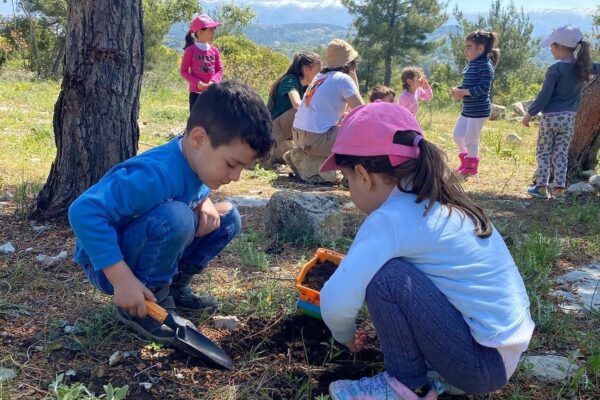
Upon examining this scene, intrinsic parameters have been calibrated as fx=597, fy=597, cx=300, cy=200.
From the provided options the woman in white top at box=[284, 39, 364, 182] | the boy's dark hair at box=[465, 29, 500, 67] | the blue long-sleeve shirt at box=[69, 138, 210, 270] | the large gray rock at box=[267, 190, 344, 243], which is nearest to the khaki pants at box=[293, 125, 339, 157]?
the woman in white top at box=[284, 39, 364, 182]

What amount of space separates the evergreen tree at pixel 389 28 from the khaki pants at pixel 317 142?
115 ft

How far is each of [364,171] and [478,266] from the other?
1.46 feet

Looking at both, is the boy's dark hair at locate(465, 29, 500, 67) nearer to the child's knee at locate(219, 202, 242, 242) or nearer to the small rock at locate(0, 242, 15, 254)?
the child's knee at locate(219, 202, 242, 242)

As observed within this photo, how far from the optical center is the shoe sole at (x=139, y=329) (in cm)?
217

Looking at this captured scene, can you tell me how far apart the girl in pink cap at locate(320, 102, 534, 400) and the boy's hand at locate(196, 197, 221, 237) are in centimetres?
75

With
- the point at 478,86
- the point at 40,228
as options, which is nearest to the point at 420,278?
the point at 40,228

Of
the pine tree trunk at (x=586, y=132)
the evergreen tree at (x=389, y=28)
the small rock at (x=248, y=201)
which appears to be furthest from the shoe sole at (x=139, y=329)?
the evergreen tree at (x=389, y=28)

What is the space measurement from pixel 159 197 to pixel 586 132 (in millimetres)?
5382

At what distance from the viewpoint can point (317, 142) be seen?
570 cm

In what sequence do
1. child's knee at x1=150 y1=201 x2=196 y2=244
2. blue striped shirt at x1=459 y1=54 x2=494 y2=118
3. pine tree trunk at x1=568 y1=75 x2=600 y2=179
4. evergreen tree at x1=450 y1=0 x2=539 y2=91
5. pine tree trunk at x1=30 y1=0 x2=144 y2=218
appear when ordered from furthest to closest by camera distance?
evergreen tree at x1=450 y1=0 x2=539 y2=91 → blue striped shirt at x1=459 y1=54 x2=494 y2=118 → pine tree trunk at x1=568 y1=75 x2=600 y2=179 → pine tree trunk at x1=30 y1=0 x2=144 y2=218 → child's knee at x1=150 y1=201 x2=196 y2=244

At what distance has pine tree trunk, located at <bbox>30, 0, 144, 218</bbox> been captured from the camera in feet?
10.7

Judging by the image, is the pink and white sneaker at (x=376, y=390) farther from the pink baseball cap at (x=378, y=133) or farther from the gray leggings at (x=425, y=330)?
the pink baseball cap at (x=378, y=133)

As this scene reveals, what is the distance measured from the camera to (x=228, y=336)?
236 centimetres

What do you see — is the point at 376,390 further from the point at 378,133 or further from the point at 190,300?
the point at 190,300
